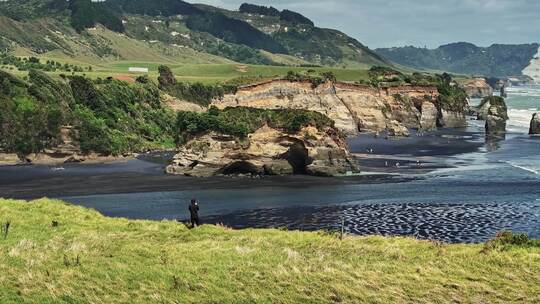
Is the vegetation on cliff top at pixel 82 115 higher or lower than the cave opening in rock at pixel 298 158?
higher

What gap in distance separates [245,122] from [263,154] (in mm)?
7827

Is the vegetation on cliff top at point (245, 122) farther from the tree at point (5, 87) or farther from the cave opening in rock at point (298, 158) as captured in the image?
the tree at point (5, 87)

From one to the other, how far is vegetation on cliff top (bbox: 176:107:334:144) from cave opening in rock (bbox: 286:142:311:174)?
3201 millimetres

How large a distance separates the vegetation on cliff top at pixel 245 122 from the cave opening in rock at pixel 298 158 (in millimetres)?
3201

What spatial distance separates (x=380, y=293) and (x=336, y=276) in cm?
229

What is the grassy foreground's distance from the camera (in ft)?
84.4

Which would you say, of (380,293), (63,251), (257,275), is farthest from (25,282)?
(380,293)

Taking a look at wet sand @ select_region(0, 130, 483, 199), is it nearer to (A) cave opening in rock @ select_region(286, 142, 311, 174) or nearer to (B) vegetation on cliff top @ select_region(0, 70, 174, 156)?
(A) cave opening in rock @ select_region(286, 142, 311, 174)

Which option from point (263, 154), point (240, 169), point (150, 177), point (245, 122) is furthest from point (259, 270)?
point (245, 122)

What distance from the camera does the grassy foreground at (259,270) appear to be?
84.4ft

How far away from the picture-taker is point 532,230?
62.6 metres

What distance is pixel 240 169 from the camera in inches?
4146

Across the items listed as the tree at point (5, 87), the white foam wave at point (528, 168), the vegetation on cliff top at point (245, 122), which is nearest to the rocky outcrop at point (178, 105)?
the tree at point (5, 87)

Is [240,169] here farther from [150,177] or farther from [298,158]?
[150,177]
